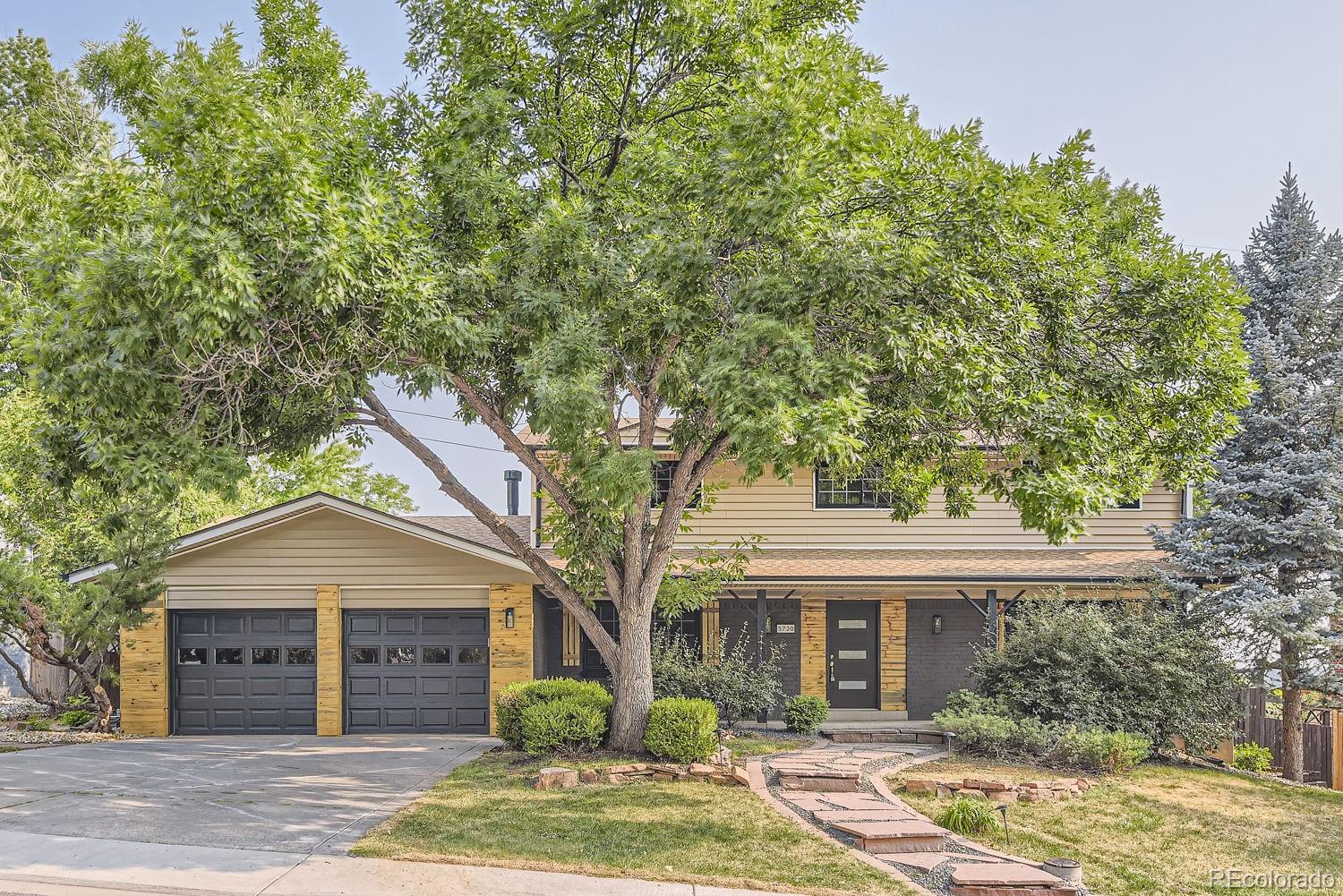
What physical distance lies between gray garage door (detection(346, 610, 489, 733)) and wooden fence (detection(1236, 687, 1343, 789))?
11.8 meters

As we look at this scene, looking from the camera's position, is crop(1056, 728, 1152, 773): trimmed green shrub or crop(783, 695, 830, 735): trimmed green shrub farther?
crop(783, 695, 830, 735): trimmed green shrub

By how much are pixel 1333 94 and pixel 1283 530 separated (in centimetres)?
590

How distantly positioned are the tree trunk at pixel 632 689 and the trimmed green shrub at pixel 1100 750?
5.31 m

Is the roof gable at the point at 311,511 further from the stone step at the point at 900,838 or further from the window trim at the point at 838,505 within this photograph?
the stone step at the point at 900,838

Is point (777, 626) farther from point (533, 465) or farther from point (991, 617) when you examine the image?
point (533, 465)

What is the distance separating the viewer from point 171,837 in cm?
827

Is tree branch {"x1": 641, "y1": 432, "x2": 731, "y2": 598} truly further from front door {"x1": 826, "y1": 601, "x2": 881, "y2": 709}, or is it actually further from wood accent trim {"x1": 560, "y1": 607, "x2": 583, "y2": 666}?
front door {"x1": 826, "y1": 601, "x2": 881, "y2": 709}

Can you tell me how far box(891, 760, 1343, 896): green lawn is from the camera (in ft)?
27.3

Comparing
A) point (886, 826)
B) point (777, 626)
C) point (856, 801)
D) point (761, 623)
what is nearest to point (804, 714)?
point (761, 623)

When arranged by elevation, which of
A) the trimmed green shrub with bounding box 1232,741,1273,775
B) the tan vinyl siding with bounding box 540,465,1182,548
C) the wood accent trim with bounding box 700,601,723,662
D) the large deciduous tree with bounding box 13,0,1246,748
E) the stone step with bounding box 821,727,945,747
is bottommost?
the trimmed green shrub with bounding box 1232,741,1273,775

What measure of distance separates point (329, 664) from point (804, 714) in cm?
778

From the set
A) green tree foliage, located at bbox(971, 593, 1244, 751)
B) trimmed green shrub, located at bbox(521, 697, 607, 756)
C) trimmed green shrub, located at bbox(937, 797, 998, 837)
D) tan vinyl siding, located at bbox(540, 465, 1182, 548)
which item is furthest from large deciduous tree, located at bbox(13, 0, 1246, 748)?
tan vinyl siding, located at bbox(540, 465, 1182, 548)

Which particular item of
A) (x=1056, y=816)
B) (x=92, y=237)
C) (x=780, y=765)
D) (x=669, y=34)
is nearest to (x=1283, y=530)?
(x=1056, y=816)

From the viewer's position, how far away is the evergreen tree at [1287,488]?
547 inches
